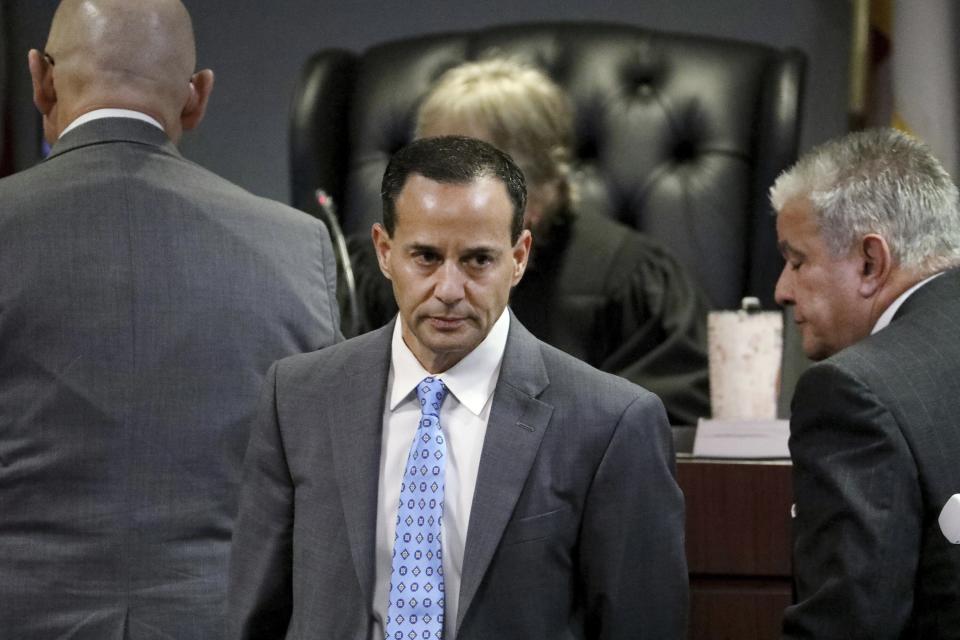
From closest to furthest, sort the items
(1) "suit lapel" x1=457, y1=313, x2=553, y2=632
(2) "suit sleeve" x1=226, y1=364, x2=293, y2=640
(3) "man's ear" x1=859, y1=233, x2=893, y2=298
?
1. (1) "suit lapel" x1=457, y1=313, x2=553, y2=632
2. (2) "suit sleeve" x1=226, y1=364, x2=293, y2=640
3. (3) "man's ear" x1=859, y1=233, x2=893, y2=298

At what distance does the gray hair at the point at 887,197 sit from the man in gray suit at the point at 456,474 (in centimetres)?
35

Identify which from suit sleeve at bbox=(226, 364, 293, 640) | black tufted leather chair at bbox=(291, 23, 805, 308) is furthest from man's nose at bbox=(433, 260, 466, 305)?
black tufted leather chair at bbox=(291, 23, 805, 308)

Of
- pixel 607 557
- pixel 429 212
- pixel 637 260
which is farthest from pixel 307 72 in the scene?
pixel 607 557

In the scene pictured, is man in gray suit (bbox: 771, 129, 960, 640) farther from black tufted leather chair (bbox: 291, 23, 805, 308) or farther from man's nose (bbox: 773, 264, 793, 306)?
black tufted leather chair (bbox: 291, 23, 805, 308)

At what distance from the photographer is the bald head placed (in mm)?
1925

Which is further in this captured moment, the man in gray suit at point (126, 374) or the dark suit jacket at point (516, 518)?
the man in gray suit at point (126, 374)

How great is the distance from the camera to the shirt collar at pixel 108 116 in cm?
191

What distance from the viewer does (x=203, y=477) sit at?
1.84m

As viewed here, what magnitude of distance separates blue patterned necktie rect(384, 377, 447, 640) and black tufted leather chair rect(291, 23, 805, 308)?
1.36 metres

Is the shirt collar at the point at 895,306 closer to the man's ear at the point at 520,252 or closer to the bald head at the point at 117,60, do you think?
the man's ear at the point at 520,252

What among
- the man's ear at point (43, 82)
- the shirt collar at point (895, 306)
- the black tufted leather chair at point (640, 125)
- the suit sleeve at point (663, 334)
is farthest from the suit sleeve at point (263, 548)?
the black tufted leather chair at point (640, 125)

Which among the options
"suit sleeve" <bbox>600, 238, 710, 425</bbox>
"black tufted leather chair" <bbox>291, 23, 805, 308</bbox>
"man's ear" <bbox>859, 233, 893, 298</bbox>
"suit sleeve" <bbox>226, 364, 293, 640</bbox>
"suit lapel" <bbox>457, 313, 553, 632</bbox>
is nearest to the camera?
"suit lapel" <bbox>457, 313, 553, 632</bbox>

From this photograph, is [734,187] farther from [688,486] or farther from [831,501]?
[831,501]

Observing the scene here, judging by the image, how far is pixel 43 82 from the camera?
1976 mm
